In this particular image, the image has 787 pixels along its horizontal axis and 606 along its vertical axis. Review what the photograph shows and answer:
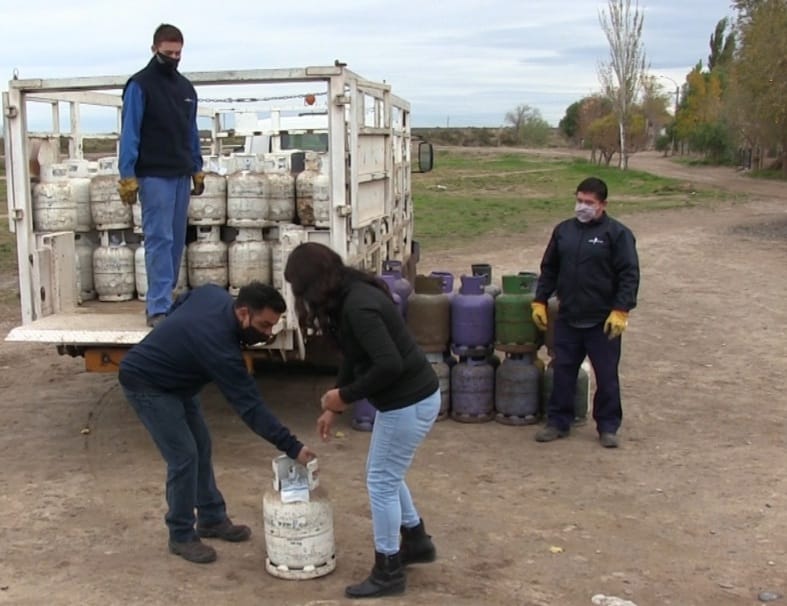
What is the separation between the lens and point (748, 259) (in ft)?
52.7

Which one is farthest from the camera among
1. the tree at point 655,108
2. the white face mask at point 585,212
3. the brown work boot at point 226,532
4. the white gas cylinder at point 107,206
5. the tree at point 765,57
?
the tree at point 655,108

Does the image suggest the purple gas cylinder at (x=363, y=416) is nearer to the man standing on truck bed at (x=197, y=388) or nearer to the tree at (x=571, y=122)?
the man standing on truck bed at (x=197, y=388)

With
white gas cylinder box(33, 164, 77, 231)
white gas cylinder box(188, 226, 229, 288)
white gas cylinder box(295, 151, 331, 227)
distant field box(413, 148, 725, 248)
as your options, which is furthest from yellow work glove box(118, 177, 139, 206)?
distant field box(413, 148, 725, 248)

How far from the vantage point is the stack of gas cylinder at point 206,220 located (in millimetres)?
6789

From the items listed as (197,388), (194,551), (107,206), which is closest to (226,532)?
(194,551)

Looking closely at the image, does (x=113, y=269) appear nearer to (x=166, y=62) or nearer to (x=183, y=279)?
(x=183, y=279)

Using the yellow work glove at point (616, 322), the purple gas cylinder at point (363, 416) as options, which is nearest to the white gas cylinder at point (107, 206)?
the purple gas cylinder at point (363, 416)

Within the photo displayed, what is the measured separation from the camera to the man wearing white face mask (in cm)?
640

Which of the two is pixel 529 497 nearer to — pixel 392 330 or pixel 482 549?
Result: pixel 482 549

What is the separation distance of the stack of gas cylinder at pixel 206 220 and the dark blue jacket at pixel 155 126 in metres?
0.45

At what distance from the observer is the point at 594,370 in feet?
21.7

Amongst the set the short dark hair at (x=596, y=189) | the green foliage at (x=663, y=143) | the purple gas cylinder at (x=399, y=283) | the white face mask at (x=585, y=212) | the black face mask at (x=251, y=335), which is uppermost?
the green foliage at (x=663, y=143)

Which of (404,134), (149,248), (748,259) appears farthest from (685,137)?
(149,248)

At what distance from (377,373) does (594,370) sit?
9.68 feet
